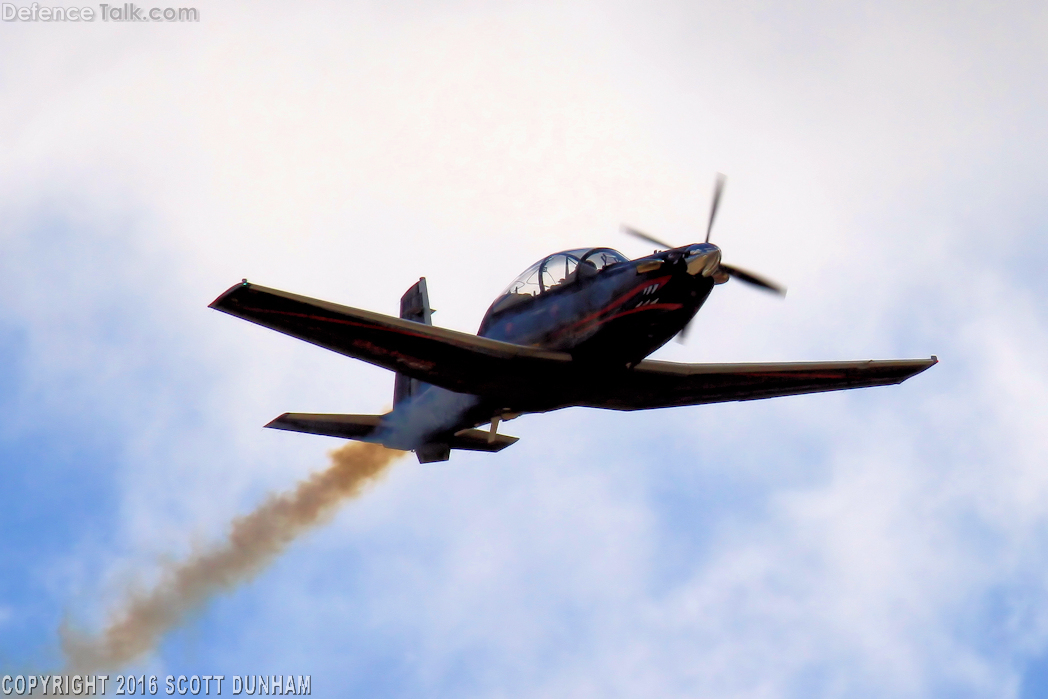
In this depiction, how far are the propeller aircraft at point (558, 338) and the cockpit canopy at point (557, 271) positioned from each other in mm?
26

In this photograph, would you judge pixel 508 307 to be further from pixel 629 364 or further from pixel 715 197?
pixel 715 197

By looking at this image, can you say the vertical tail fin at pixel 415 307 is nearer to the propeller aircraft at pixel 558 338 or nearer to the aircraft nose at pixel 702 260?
the propeller aircraft at pixel 558 338

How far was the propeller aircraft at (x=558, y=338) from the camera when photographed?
21250 mm

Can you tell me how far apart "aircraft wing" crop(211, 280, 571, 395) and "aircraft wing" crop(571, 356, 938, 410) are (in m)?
1.48

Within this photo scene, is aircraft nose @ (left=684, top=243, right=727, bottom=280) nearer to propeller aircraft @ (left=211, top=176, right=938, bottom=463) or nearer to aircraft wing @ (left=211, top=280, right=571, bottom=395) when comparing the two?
propeller aircraft @ (left=211, top=176, right=938, bottom=463)

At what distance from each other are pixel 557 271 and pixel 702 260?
10.8ft

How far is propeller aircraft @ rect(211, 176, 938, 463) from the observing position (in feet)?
69.7

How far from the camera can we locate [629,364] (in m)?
23.2

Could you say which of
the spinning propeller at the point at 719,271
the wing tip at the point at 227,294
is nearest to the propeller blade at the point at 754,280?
the spinning propeller at the point at 719,271

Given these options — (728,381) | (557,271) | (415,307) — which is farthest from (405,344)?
(415,307)

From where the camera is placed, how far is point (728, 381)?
26.1 meters

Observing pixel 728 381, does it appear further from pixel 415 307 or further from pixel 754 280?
pixel 415 307

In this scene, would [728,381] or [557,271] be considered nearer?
[557,271]

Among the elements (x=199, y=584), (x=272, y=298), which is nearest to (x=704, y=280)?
(x=272, y=298)
